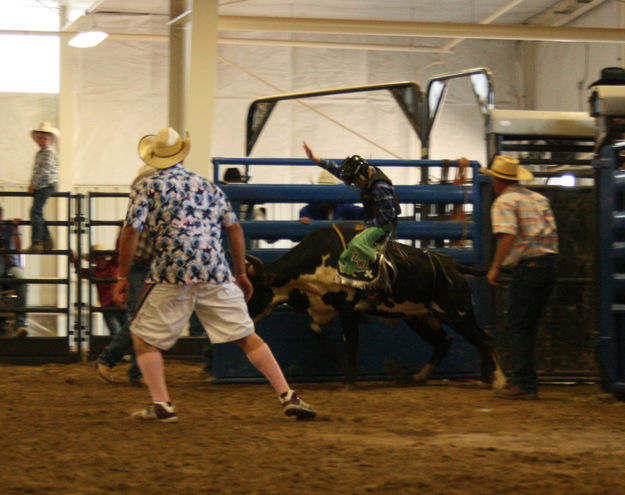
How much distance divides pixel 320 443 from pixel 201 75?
7205 mm

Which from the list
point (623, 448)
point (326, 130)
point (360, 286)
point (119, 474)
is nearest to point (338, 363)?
point (360, 286)

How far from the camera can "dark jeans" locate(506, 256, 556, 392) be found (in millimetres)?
7328

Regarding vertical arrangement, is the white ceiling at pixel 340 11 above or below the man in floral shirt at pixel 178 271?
above

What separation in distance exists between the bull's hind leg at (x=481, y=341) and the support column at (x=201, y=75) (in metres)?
4.52

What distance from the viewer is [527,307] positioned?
24.2 feet

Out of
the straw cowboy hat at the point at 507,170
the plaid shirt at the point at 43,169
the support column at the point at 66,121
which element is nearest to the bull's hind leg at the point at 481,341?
the straw cowboy hat at the point at 507,170

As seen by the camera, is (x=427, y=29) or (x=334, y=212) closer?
(x=334, y=212)

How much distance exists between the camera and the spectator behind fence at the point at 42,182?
444 inches

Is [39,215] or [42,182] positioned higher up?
[42,182]

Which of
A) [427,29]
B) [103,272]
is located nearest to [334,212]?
[103,272]

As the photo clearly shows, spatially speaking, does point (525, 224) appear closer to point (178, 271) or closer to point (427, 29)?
point (178, 271)

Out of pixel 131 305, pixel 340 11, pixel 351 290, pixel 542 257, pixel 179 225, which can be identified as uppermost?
pixel 340 11

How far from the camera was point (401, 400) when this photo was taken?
7.32 meters

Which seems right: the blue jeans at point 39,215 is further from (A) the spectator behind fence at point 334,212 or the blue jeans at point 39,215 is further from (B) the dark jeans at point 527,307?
(B) the dark jeans at point 527,307
